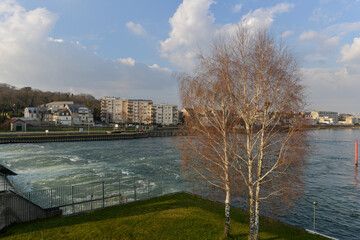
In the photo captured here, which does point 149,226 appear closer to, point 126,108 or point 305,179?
point 305,179

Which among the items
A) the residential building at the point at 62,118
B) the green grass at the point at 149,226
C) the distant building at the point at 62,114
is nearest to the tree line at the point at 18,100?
the distant building at the point at 62,114

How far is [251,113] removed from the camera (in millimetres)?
9766

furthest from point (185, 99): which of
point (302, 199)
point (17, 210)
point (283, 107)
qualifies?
point (302, 199)

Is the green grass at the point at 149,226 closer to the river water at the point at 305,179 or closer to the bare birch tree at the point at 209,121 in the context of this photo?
the bare birch tree at the point at 209,121

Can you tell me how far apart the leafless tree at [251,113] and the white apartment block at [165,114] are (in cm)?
13936

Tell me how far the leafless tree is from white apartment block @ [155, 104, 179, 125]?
139m

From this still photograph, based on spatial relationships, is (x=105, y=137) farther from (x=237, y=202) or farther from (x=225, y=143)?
(x=225, y=143)

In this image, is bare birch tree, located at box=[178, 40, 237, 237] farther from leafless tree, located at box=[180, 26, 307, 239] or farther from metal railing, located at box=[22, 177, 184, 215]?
metal railing, located at box=[22, 177, 184, 215]

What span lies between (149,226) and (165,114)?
14060 centimetres

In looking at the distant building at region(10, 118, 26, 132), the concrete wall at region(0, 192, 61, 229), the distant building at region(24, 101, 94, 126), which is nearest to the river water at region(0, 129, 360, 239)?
the concrete wall at region(0, 192, 61, 229)

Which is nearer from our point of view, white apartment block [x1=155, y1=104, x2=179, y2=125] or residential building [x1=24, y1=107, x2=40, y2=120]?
residential building [x1=24, y1=107, x2=40, y2=120]

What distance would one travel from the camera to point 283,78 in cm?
896

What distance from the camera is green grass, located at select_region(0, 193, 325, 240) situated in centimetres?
1136

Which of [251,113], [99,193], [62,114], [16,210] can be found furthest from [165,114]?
[251,113]
